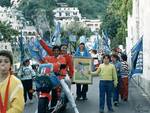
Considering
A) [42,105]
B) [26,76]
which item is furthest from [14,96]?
[26,76]

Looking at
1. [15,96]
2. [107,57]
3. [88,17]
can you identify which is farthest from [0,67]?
[88,17]

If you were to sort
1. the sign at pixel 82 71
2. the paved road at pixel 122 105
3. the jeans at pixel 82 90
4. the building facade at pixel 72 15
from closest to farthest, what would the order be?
the paved road at pixel 122 105
the sign at pixel 82 71
the jeans at pixel 82 90
the building facade at pixel 72 15

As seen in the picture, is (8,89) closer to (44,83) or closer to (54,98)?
(44,83)

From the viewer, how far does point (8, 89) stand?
5141 millimetres

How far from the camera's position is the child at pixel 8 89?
202 inches

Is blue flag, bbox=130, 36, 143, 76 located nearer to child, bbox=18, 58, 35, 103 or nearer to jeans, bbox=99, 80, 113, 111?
jeans, bbox=99, 80, 113, 111

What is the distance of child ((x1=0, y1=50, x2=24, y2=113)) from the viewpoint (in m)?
5.12

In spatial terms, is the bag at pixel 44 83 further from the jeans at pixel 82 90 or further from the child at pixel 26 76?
the jeans at pixel 82 90

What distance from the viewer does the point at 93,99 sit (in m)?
16.2

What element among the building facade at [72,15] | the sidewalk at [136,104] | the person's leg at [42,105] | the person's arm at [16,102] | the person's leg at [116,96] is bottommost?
the sidewalk at [136,104]

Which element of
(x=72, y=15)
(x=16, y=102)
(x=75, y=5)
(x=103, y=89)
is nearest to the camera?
(x=16, y=102)

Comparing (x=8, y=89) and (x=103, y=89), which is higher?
(x=8, y=89)

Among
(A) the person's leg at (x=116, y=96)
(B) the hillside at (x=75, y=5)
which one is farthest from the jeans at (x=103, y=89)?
(B) the hillside at (x=75, y=5)

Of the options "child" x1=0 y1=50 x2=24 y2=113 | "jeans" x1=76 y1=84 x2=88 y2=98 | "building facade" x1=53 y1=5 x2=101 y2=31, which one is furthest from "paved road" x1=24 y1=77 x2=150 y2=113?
"building facade" x1=53 y1=5 x2=101 y2=31
